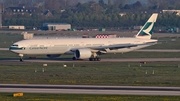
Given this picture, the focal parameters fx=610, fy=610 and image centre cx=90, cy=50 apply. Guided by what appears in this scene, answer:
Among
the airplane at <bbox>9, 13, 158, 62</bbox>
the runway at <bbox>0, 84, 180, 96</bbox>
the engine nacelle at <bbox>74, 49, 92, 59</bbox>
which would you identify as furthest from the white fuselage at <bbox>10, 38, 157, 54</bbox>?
the runway at <bbox>0, 84, 180, 96</bbox>

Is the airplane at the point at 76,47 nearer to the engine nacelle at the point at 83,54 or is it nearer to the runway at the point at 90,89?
the engine nacelle at the point at 83,54

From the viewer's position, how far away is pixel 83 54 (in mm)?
90438

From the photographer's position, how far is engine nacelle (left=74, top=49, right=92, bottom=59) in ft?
297

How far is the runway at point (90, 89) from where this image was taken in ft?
182

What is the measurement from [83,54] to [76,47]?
261cm

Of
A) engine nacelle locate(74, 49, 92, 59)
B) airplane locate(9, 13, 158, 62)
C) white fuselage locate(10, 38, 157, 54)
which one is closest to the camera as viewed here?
white fuselage locate(10, 38, 157, 54)

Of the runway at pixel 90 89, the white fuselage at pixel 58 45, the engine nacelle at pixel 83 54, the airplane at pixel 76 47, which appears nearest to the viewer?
the runway at pixel 90 89

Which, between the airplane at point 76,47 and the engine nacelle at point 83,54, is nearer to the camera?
the airplane at point 76,47

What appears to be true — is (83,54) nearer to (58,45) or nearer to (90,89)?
(58,45)

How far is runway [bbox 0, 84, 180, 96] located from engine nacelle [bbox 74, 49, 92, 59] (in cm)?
2998

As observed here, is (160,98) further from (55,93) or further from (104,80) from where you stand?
(104,80)

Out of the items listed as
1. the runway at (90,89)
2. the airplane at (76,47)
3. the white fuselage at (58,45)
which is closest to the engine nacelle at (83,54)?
the airplane at (76,47)

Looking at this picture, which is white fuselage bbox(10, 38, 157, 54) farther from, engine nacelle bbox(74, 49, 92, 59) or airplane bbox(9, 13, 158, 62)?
engine nacelle bbox(74, 49, 92, 59)

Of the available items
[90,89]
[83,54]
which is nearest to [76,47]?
[83,54]
